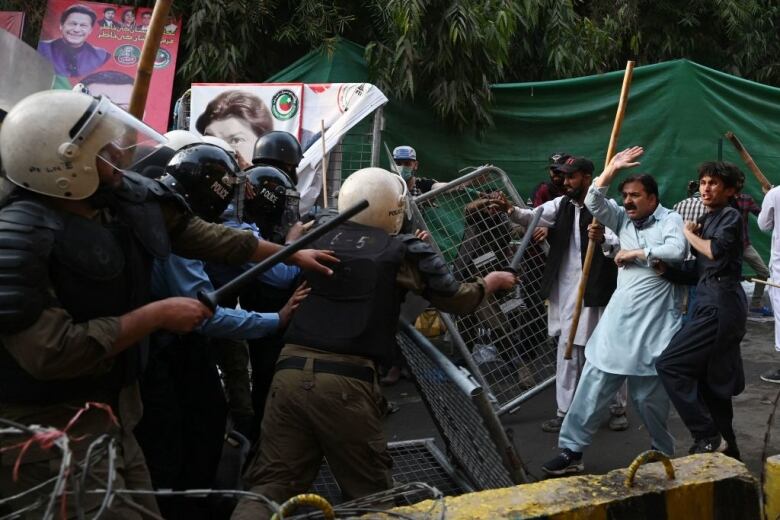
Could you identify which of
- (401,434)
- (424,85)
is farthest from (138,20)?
(401,434)

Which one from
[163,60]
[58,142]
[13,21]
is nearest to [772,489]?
[58,142]

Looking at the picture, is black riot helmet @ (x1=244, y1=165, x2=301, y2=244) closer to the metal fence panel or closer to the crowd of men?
the crowd of men

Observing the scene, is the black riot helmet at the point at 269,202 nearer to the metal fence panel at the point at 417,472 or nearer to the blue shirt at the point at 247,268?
the blue shirt at the point at 247,268

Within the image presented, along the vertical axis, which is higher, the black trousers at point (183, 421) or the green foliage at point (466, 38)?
the green foliage at point (466, 38)

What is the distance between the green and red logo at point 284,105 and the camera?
7473mm

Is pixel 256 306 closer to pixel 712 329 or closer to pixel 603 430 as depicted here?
pixel 712 329

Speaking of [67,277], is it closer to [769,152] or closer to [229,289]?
[229,289]

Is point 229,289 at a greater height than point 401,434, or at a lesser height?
greater

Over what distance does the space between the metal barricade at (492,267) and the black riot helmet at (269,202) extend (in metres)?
1.23

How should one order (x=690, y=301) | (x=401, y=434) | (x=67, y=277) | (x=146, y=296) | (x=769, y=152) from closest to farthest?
(x=67, y=277) < (x=146, y=296) < (x=690, y=301) < (x=401, y=434) < (x=769, y=152)

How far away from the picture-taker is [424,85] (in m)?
8.82

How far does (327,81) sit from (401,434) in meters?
4.11

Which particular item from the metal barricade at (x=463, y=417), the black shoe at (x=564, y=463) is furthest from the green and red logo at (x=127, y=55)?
the black shoe at (x=564, y=463)

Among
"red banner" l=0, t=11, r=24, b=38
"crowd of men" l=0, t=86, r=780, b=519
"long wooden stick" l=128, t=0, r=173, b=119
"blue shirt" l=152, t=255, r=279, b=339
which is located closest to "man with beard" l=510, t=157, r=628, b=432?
"crowd of men" l=0, t=86, r=780, b=519
